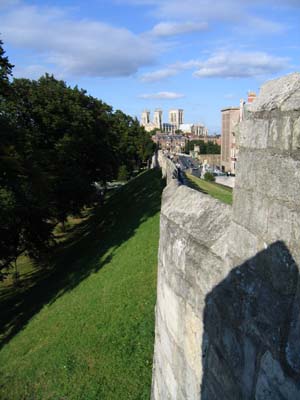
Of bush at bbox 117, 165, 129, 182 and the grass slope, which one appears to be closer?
the grass slope

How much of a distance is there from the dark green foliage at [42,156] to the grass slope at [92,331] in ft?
11.7

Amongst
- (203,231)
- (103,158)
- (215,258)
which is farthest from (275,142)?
(103,158)

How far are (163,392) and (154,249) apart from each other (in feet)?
29.9

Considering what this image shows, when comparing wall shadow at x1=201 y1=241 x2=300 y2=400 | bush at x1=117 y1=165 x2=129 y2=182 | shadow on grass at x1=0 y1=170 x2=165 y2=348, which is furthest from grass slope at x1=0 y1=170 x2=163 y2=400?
bush at x1=117 y1=165 x2=129 y2=182

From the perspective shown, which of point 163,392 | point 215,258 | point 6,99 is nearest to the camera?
point 215,258

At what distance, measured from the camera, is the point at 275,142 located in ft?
7.44

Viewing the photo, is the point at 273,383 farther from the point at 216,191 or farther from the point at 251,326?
the point at 216,191

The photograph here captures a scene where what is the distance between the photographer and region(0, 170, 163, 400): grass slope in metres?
8.86

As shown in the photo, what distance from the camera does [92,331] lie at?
10.9m

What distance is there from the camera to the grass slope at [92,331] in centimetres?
886

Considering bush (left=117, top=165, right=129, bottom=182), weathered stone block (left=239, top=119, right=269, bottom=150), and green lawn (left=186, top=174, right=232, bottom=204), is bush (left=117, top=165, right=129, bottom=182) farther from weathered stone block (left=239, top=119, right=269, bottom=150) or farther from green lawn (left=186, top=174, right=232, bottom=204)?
weathered stone block (left=239, top=119, right=269, bottom=150)

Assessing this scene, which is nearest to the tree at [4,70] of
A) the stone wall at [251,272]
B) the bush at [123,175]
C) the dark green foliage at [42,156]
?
the dark green foliage at [42,156]

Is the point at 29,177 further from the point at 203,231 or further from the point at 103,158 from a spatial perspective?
the point at 103,158

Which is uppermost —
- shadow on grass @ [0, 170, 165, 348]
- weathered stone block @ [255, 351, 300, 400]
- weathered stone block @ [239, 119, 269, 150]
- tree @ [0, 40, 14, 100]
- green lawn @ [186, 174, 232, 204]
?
tree @ [0, 40, 14, 100]
